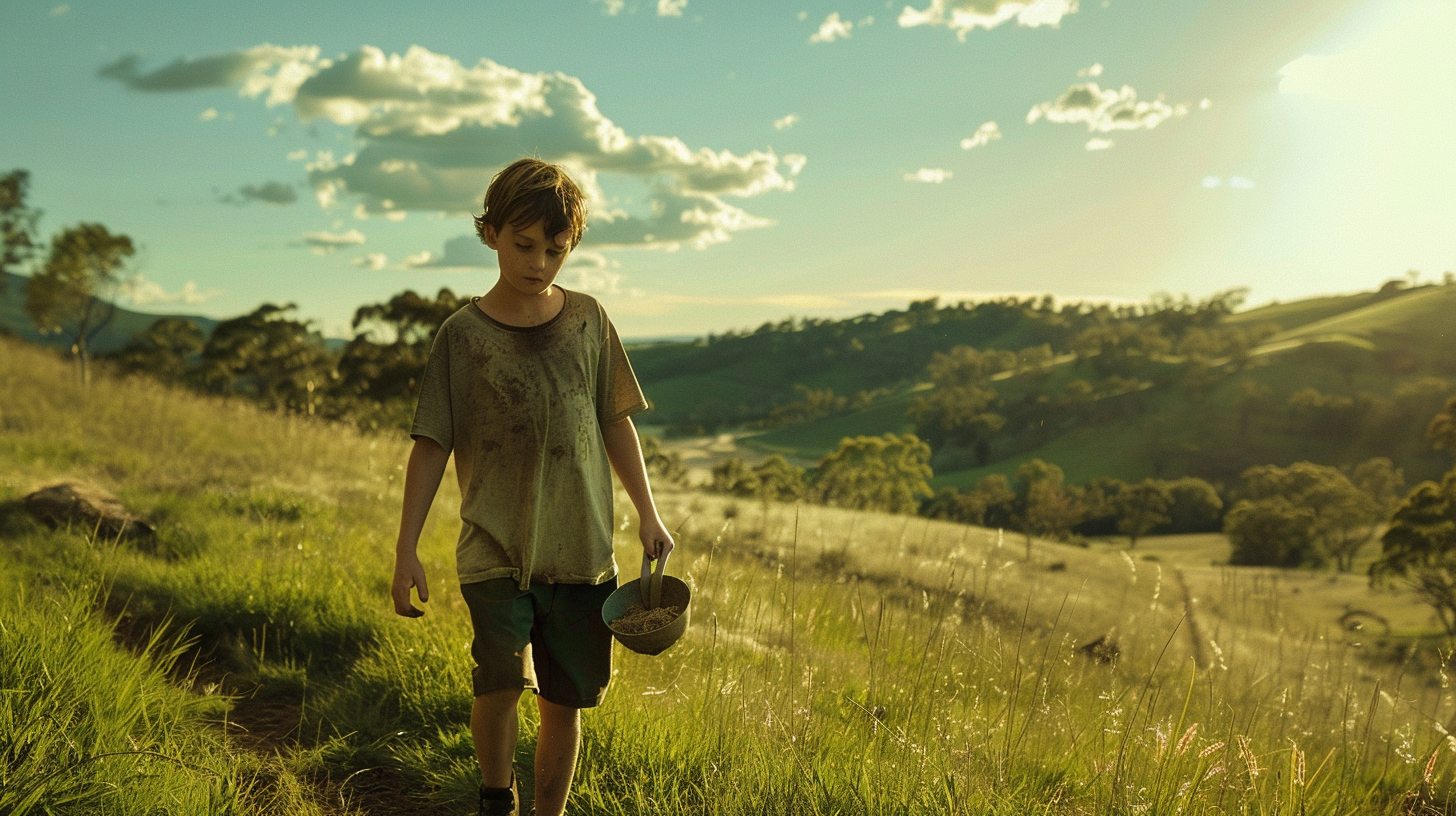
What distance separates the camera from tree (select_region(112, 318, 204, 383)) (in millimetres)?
47125

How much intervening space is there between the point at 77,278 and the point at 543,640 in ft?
108

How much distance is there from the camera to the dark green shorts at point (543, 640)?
224 centimetres

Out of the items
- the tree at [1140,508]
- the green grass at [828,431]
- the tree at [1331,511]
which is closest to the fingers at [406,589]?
the tree at [1331,511]

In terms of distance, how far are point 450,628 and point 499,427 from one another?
195 centimetres

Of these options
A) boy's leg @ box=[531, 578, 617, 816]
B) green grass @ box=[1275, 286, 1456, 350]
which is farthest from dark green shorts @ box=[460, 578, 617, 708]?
green grass @ box=[1275, 286, 1456, 350]

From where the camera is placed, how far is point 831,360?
13588 centimetres

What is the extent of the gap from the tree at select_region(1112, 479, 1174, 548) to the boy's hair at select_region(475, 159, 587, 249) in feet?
202

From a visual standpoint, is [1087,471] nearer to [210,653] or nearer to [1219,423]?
[1219,423]

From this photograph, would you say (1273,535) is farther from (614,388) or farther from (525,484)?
(525,484)

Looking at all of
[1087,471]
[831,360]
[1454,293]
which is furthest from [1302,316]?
[1087,471]

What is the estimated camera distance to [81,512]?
5.79 meters

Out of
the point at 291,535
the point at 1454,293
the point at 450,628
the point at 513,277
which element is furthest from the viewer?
the point at 1454,293

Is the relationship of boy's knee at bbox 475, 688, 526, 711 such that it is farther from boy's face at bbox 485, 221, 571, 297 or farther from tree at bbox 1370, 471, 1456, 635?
tree at bbox 1370, 471, 1456, 635

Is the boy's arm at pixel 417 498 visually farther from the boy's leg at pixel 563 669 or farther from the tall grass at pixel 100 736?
the tall grass at pixel 100 736
